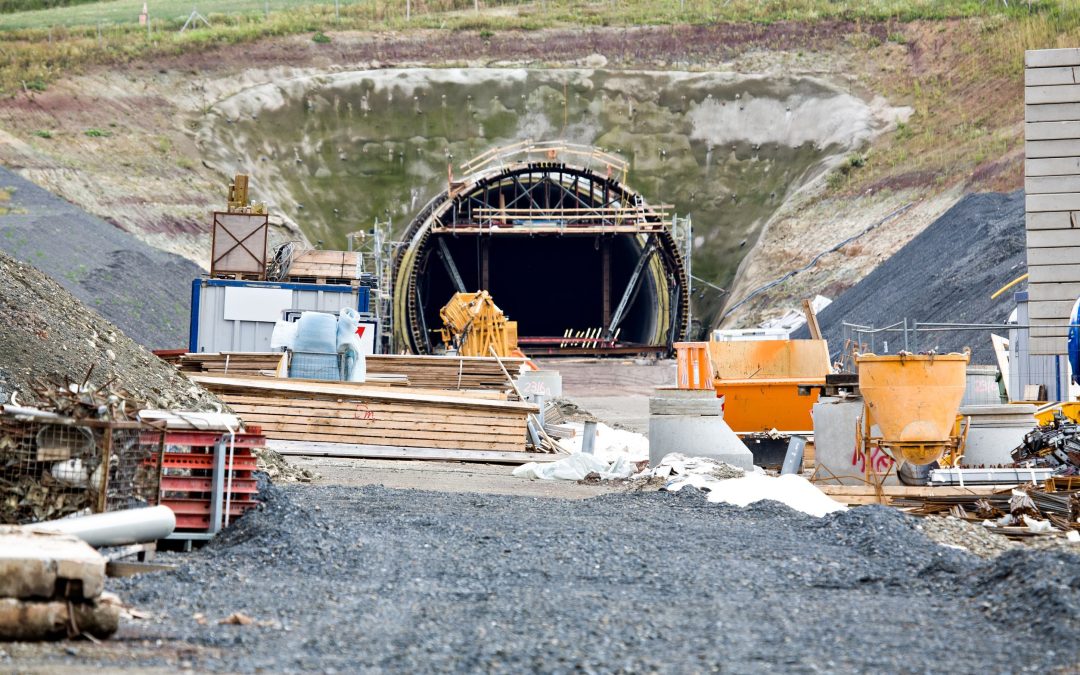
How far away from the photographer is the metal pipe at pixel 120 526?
23.3ft

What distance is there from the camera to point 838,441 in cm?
1470

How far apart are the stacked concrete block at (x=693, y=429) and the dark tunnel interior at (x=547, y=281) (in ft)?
71.9

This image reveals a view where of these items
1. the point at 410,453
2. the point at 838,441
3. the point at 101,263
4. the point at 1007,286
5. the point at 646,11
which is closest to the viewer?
the point at 838,441

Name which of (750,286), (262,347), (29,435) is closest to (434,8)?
(750,286)

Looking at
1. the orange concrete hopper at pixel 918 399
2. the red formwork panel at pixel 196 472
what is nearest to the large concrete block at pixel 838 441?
the orange concrete hopper at pixel 918 399

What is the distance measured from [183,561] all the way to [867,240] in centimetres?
3106

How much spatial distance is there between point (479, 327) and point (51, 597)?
70.2 feet

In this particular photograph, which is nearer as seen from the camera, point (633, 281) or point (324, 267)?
point (324, 267)

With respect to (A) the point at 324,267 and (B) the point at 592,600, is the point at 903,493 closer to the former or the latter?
(B) the point at 592,600

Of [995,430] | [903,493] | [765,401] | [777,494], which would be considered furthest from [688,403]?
[765,401]

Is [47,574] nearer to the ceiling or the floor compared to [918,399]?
nearer to the floor

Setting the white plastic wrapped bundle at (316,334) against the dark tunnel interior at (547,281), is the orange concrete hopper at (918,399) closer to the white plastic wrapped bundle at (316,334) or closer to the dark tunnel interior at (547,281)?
the white plastic wrapped bundle at (316,334)

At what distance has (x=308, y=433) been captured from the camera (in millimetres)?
16219

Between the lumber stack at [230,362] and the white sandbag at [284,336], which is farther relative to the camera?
the lumber stack at [230,362]
